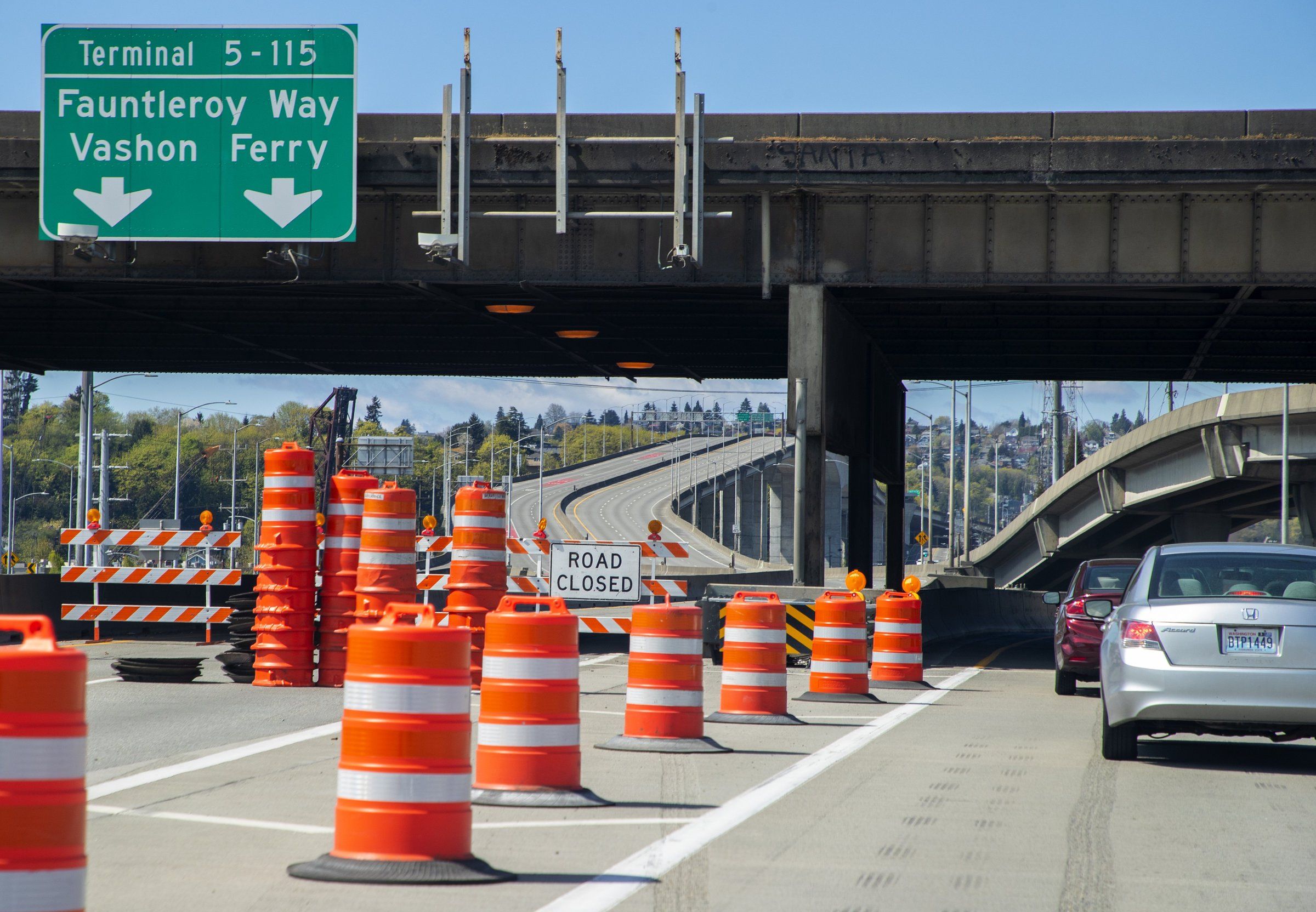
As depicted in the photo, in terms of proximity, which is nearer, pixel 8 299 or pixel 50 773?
pixel 50 773

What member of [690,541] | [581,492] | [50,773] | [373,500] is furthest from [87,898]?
[581,492]

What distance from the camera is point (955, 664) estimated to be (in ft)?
82.9

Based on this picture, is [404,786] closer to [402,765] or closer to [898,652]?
[402,765]

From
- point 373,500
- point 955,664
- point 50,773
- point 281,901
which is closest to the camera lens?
point 50,773

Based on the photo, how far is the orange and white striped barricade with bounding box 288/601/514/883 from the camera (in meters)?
6.57

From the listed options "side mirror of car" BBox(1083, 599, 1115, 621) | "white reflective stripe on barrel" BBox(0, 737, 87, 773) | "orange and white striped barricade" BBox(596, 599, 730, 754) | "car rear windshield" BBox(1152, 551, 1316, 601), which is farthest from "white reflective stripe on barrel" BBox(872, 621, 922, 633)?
"white reflective stripe on barrel" BBox(0, 737, 87, 773)

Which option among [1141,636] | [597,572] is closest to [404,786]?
[1141,636]

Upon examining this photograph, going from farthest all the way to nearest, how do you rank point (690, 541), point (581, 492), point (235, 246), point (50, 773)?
point (581, 492)
point (690, 541)
point (235, 246)
point (50, 773)

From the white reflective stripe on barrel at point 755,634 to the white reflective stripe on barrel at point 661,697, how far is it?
2.07 metres

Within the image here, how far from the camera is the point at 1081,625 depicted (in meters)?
18.1

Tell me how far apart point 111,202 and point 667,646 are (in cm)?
1740

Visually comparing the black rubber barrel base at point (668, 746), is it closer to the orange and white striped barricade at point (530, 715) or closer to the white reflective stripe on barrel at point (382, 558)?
the orange and white striped barricade at point (530, 715)

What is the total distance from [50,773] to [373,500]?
10.8 meters

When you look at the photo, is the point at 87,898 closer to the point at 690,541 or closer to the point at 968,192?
the point at 968,192
